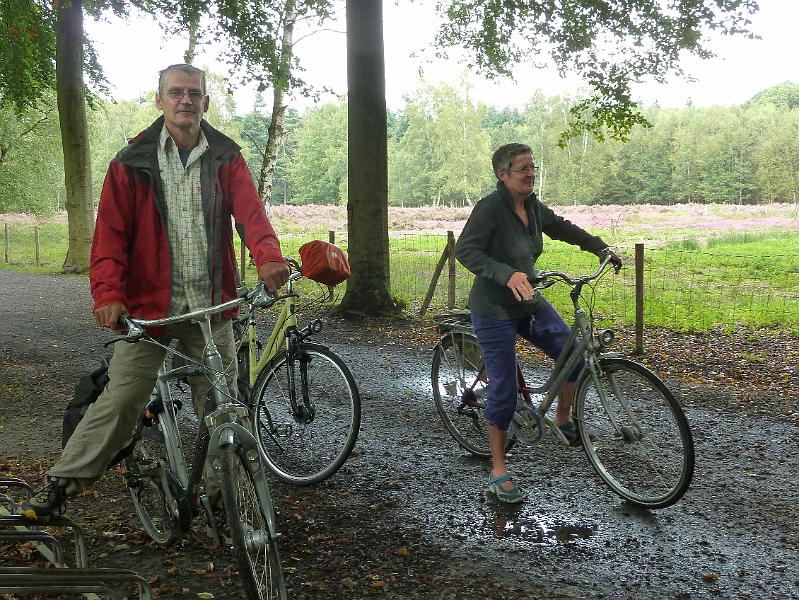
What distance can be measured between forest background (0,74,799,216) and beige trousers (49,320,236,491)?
181 feet

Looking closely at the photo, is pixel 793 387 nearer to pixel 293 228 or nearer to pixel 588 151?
pixel 293 228

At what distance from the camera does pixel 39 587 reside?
2227mm

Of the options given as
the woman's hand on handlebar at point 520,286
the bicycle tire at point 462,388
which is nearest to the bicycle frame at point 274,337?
the bicycle tire at point 462,388

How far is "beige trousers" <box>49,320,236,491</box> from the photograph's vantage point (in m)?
3.54

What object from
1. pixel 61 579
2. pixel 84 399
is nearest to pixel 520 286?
pixel 84 399

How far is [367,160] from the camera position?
11.8 metres

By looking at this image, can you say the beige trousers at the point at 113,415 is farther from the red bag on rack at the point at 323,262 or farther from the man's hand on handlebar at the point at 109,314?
the red bag on rack at the point at 323,262

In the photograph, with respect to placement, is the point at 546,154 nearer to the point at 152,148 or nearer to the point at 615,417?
the point at 615,417

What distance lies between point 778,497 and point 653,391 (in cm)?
110

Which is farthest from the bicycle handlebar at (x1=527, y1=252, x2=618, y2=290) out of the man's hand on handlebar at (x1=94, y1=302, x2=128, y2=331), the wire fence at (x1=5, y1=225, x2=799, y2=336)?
the wire fence at (x1=5, y1=225, x2=799, y2=336)

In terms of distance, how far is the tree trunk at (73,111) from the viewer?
1947cm

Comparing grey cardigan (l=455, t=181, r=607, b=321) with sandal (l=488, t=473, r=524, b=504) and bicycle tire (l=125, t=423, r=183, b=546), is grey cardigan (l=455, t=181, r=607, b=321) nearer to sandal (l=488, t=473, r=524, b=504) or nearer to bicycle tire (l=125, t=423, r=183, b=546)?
sandal (l=488, t=473, r=524, b=504)

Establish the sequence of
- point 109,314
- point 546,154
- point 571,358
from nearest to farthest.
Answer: point 109,314 → point 571,358 → point 546,154

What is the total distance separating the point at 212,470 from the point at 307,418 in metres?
1.66
